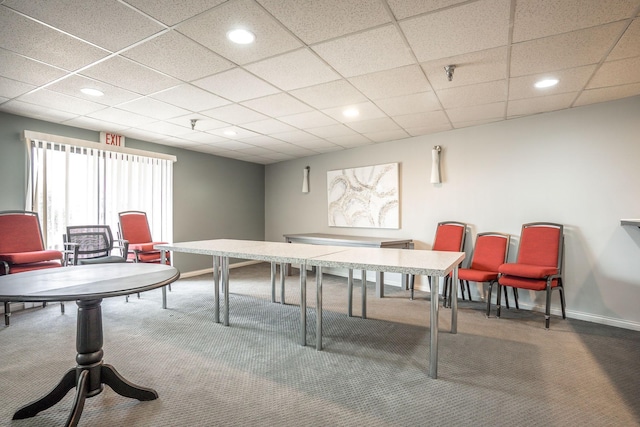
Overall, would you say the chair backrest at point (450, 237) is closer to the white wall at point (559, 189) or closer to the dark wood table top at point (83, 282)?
the white wall at point (559, 189)

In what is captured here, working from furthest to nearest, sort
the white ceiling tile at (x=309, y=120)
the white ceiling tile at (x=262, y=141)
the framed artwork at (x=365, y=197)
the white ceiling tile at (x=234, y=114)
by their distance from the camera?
the framed artwork at (x=365, y=197), the white ceiling tile at (x=262, y=141), the white ceiling tile at (x=309, y=120), the white ceiling tile at (x=234, y=114)

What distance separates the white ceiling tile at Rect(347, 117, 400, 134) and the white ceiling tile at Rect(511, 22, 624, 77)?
5.40 feet

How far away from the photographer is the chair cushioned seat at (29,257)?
10.5ft

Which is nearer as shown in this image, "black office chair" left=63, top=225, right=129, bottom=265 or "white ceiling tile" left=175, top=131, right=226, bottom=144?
"black office chair" left=63, top=225, right=129, bottom=265

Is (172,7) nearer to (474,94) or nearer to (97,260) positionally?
(474,94)

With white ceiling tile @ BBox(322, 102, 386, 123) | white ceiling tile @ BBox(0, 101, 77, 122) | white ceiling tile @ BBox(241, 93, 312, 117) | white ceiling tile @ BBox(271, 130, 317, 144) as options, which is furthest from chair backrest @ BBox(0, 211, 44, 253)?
white ceiling tile @ BBox(322, 102, 386, 123)

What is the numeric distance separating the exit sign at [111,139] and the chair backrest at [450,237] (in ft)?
15.7

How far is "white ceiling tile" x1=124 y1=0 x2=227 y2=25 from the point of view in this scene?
1.80 meters

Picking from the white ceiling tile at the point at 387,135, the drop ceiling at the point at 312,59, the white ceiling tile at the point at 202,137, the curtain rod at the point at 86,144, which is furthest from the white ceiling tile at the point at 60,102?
the white ceiling tile at the point at 387,135

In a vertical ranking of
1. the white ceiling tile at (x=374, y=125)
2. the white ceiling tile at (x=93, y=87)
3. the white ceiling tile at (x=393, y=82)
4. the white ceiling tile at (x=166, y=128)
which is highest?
the white ceiling tile at (x=166, y=128)

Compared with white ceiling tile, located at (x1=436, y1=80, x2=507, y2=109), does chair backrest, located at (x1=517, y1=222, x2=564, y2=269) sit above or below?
below

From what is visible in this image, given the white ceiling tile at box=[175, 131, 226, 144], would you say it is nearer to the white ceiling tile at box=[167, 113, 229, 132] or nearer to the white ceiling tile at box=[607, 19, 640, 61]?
the white ceiling tile at box=[167, 113, 229, 132]

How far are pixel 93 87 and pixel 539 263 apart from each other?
487 centimetres

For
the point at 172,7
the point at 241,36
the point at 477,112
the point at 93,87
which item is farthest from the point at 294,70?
the point at 477,112
